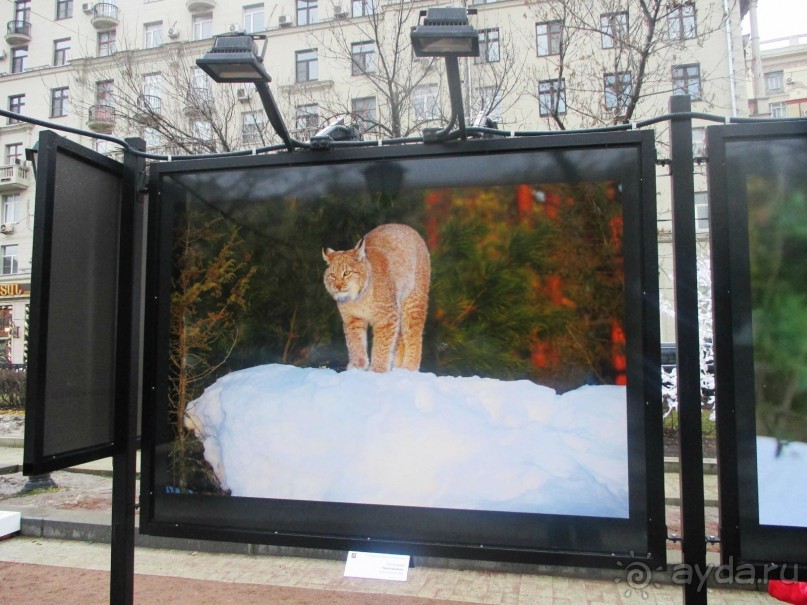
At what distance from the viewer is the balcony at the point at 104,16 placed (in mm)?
33750

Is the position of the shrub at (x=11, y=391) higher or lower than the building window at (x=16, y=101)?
lower

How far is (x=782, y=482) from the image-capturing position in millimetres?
2803

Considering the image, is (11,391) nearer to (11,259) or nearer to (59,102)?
(11,259)

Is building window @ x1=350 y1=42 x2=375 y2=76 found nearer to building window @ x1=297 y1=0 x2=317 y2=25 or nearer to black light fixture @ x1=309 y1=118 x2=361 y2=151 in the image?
building window @ x1=297 y1=0 x2=317 y2=25

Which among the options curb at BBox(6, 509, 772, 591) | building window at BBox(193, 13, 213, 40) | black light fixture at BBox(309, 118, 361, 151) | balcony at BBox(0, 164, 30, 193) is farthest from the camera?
balcony at BBox(0, 164, 30, 193)

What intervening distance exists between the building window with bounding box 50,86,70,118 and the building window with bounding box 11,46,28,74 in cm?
487

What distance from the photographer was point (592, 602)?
5367mm

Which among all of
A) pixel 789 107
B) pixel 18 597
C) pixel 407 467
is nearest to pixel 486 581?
pixel 407 467

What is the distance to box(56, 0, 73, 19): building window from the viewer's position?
120 ft

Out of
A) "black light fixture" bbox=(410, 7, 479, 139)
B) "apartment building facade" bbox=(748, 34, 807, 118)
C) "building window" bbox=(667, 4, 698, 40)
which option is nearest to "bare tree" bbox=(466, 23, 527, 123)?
"building window" bbox=(667, 4, 698, 40)

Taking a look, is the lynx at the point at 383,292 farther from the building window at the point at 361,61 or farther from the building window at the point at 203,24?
the building window at the point at 203,24

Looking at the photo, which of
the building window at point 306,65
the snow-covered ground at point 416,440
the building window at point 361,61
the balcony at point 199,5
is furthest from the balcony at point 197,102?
the balcony at point 199,5

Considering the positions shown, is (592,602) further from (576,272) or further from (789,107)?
(789,107)

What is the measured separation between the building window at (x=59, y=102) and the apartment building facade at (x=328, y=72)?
0.50ft
